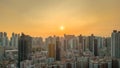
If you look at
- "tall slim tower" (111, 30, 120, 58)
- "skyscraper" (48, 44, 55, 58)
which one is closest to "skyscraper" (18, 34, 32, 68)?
"skyscraper" (48, 44, 55, 58)

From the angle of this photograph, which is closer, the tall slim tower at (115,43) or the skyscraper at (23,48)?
the tall slim tower at (115,43)

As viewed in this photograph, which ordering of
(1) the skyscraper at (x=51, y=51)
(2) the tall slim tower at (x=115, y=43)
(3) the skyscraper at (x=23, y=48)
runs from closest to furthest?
(2) the tall slim tower at (x=115, y=43) < (3) the skyscraper at (x=23, y=48) < (1) the skyscraper at (x=51, y=51)

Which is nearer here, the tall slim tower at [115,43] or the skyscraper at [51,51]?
the tall slim tower at [115,43]

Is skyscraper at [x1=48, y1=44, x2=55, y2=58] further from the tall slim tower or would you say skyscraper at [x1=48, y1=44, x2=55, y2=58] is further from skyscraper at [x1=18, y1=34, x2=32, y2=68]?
the tall slim tower

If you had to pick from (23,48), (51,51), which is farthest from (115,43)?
(23,48)

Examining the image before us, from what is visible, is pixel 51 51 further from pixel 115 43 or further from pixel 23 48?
pixel 115 43

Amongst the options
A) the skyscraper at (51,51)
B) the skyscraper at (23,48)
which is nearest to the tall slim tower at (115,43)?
the skyscraper at (51,51)

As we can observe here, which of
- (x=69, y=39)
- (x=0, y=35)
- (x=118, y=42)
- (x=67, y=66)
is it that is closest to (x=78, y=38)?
(x=69, y=39)

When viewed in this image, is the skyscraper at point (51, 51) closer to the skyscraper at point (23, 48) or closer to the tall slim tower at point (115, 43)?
the skyscraper at point (23, 48)

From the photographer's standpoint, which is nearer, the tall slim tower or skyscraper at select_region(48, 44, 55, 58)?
the tall slim tower

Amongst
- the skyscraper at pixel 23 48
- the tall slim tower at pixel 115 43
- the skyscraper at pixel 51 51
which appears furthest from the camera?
the skyscraper at pixel 51 51

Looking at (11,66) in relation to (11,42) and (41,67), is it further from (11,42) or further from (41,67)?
(11,42)
